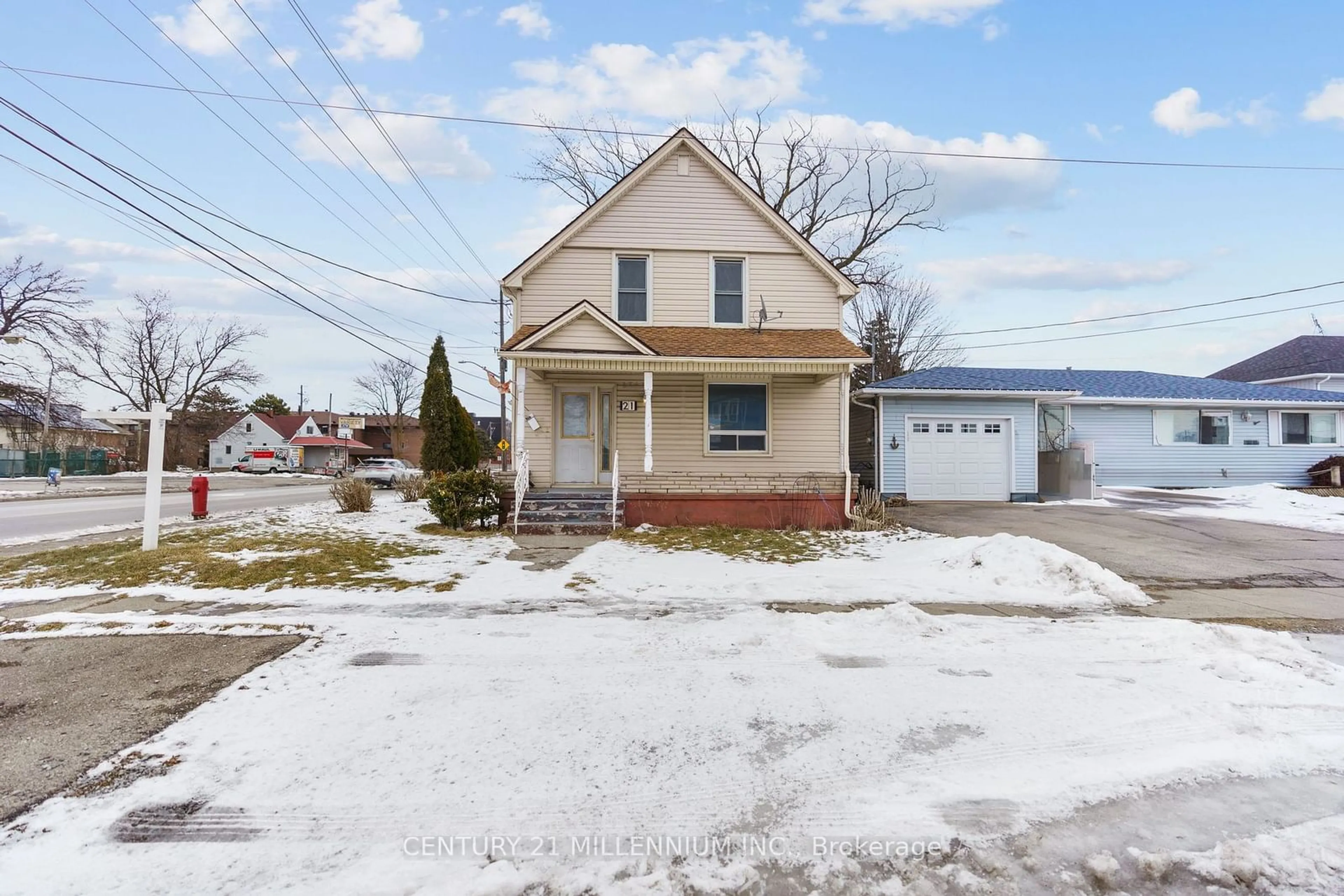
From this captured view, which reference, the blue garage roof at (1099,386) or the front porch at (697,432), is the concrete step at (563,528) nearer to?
the front porch at (697,432)

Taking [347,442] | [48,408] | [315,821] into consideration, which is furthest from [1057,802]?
[347,442]

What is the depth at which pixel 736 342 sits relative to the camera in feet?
40.8

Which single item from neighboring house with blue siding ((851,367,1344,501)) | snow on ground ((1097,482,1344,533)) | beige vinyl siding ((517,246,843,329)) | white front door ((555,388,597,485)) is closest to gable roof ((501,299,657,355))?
beige vinyl siding ((517,246,843,329))

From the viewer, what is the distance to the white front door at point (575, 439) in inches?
507

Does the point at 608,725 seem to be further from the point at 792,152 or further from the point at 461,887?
the point at 792,152

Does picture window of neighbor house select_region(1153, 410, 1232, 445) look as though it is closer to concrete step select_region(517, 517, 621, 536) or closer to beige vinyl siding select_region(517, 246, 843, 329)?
beige vinyl siding select_region(517, 246, 843, 329)

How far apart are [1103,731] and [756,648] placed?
7.06 ft

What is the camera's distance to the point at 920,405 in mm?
16625

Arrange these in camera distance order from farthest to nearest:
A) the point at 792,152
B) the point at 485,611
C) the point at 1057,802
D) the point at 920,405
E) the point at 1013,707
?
1. the point at 792,152
2. the point at 920,405
3. the point at 485,611
4. the point at 1013,707
5. the point at 1057,802

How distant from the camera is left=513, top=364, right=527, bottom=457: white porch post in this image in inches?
455

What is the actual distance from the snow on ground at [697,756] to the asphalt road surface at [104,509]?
8871 millimetres

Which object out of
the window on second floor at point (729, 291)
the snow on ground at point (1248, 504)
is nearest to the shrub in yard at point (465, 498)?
the window on second floor at point (729, 291)

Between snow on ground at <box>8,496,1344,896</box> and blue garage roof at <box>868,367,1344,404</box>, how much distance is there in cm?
1219

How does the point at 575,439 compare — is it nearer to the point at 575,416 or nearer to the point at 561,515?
the point at 575,416
